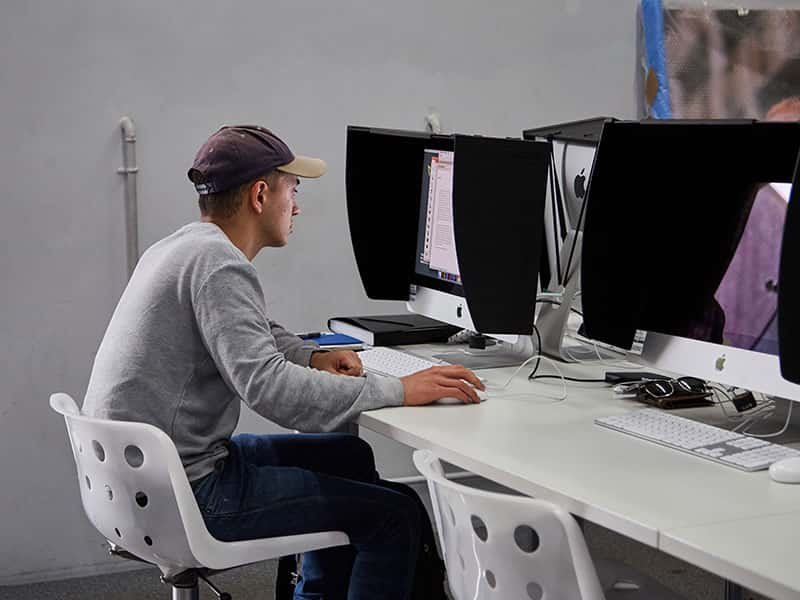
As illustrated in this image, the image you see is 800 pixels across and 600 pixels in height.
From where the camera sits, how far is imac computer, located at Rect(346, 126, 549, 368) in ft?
7.61

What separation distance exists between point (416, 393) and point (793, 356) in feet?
2.45

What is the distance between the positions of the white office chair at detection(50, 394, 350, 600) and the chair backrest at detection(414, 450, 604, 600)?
51 cm

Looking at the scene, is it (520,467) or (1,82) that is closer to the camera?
(520,467)

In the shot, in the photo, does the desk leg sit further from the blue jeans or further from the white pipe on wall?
the white pipe on wall

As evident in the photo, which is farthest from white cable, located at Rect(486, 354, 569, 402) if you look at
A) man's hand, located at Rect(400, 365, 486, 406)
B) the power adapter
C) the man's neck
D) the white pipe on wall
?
the white pipe on wall

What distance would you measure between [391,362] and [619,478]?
94 cm

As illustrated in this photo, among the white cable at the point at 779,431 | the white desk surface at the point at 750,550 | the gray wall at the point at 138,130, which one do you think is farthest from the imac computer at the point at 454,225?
the white desk surface at the point at 750,550

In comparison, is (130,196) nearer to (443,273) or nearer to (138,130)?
(138,130)

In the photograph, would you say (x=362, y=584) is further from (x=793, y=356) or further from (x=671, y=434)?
(x=793, y=356)

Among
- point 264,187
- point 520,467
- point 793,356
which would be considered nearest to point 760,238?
point 793,356

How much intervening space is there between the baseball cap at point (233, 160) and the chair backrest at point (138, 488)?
0.52 m

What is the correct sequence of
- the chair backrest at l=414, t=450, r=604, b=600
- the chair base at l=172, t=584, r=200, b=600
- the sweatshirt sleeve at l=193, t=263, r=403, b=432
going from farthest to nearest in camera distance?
the chair base at l=172, t=584, r=200, b=600
the sweatshirt sleeve at l=193, t=263, r=403, b=432
the chair backrest at l=414, t=450, r=604, b=600

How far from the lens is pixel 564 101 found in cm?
387

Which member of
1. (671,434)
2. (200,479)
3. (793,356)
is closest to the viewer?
(793,356)
